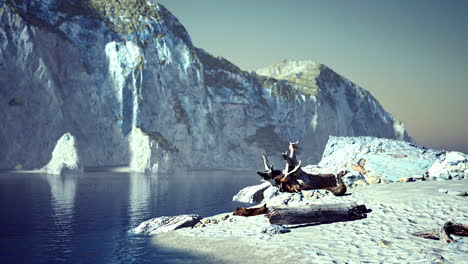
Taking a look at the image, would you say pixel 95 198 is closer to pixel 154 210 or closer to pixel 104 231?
pixel 154 210

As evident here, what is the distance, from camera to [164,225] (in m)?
23.4

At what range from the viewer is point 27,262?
17594 millimetres

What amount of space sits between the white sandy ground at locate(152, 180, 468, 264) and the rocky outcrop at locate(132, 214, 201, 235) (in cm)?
111

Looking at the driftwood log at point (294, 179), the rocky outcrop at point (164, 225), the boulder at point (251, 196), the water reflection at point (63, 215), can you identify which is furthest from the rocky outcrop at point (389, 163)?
the water reflection at point (63, 215)

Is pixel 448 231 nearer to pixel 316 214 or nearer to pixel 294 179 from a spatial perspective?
pixel 316 214

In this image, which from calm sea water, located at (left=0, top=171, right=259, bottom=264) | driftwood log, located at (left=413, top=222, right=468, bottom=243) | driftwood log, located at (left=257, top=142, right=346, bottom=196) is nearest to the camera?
driftwood log, located at (left=413, top=222, right=468, bottom=243)

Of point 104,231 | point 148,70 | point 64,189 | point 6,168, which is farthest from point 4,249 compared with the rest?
point 148,70

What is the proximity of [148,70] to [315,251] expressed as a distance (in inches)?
3818

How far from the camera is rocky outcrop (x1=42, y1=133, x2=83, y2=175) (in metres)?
77.9

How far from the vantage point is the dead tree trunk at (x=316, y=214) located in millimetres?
19094

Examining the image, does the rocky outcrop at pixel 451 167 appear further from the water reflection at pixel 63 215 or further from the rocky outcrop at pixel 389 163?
the water reflection at pixel 63 215

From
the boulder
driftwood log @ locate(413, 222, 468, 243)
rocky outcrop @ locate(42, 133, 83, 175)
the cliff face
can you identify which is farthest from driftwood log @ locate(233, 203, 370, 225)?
the cliff face

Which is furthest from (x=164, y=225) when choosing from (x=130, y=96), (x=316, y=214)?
(x=130, y=96)

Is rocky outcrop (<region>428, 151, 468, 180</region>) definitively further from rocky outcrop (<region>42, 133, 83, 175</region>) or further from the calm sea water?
rocky outcrop (<region>42, 133, 83, 175</region>)
